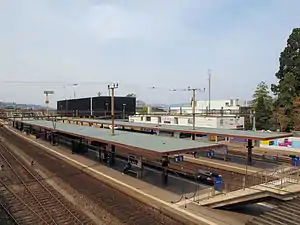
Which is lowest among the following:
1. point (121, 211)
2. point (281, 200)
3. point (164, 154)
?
point (121, 211)

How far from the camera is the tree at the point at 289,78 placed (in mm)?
40906

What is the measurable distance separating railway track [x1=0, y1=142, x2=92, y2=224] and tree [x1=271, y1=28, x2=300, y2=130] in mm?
36082

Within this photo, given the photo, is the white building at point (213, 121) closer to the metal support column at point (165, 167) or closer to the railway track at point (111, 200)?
the railway track at point (111, 200)

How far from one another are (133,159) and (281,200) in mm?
10801

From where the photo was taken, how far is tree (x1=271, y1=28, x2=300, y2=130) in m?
40.9

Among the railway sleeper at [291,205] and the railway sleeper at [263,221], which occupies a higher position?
the railway sleeper at [291,205]

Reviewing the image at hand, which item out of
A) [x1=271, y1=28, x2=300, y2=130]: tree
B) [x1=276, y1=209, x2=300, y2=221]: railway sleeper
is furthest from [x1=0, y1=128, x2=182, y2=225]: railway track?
[x1=271, y1=28, x2=300, y2=130]: tree

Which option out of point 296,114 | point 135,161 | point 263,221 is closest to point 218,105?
point 296,114

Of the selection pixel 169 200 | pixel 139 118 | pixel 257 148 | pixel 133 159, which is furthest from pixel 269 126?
pixel 169 200

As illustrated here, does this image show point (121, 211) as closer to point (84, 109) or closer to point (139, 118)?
point (139, 118)

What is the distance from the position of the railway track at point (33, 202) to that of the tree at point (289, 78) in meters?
36.1

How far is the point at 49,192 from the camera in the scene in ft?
53.8

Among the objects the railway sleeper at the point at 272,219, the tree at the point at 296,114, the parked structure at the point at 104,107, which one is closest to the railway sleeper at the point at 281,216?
the railway sleeper at the point at 272,219

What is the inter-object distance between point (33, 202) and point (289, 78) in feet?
132
